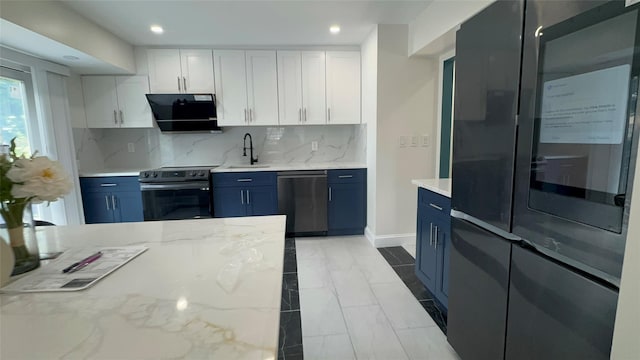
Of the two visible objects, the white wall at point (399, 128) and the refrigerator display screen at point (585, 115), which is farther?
the white wall at point (399, 128)

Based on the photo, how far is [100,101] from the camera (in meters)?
3.72

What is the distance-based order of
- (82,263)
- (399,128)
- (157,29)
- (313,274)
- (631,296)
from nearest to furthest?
(631,296) → (82,263) → (313,274) → (157,29) → (399,128)

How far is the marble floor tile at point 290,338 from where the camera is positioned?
5.89 ft

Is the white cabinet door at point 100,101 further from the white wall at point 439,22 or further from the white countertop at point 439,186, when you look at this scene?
the white countertop at point 439,186

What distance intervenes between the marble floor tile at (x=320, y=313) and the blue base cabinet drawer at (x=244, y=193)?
57.9 inches

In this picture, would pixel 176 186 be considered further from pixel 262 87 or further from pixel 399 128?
pixel 399 128

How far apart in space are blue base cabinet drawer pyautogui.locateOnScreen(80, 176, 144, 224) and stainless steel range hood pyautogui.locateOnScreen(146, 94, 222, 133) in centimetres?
81

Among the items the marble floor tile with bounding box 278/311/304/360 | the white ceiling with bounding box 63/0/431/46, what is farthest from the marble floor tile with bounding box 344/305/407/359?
the white ceiling with bounding box 63/0/431/46

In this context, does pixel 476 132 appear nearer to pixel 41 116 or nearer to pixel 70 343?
pixel 70 343

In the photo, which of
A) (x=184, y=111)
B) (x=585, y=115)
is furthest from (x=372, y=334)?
(x=184, y=111)


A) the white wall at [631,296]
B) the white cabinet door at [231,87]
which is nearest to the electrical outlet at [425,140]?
the white cabinet door at [231,87]

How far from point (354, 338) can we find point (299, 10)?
2.70 metres

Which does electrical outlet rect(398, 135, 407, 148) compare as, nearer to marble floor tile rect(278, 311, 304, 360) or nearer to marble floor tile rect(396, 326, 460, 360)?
marble floor tile rect(396, 326, 460, 360)

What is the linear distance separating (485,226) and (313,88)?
9.60ft
